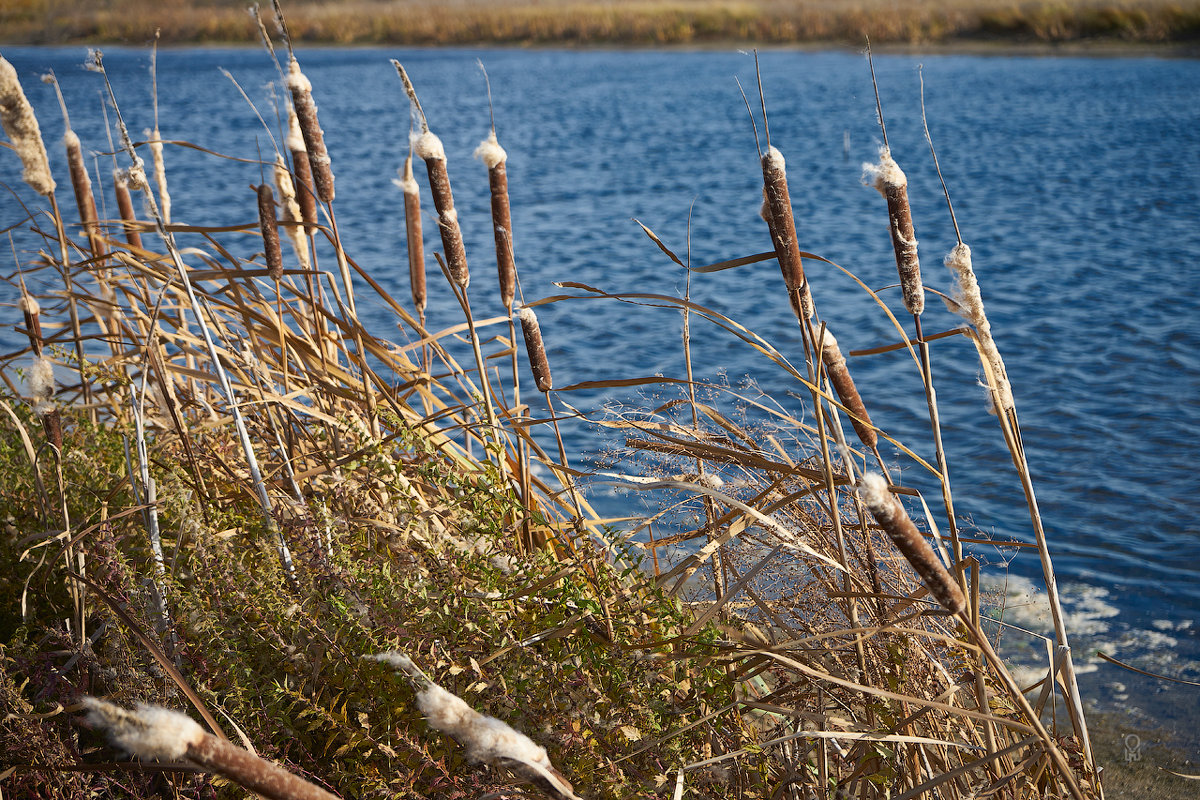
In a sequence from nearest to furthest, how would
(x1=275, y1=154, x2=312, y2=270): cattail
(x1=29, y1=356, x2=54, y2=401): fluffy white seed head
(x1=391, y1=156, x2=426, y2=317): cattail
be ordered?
(x1=29, y1=356, x2=54, y2=401): fluffy white seed head
(x1=391, y1=156, x2=426, y2=317): cattail
(x1=275, y1=154, x2=312, y2=270): cattail

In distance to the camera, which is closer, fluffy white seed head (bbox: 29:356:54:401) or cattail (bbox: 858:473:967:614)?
cattail (bbox: 858:473:967:614)

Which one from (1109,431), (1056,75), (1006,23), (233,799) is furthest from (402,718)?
(1006,23)

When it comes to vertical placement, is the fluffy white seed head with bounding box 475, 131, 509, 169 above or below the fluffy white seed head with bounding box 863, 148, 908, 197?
above

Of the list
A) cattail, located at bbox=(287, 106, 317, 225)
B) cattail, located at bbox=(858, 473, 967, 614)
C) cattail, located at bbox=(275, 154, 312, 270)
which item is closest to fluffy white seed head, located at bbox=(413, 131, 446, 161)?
cattail, located at bbox=(287, 106, 317, 225)

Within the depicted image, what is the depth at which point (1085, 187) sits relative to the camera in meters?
9.80

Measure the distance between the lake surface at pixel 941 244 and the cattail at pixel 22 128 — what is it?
141 centimetres

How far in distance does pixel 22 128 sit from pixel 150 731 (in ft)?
6.26

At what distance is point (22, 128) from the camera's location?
1.99 metres

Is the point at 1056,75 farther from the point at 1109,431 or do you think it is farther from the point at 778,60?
the point at 1109,431

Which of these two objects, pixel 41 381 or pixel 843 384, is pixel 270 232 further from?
pixel 843 384

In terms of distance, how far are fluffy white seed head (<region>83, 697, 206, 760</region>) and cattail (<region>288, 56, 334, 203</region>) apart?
1376 mm

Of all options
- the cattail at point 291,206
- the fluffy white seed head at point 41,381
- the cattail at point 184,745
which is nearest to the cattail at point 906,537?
the cattail at point 184,745

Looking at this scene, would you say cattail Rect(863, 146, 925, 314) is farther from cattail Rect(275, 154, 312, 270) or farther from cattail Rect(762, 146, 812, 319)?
cattail Rect(275, 154, 312, 270)

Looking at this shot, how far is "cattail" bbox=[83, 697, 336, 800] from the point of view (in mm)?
550
